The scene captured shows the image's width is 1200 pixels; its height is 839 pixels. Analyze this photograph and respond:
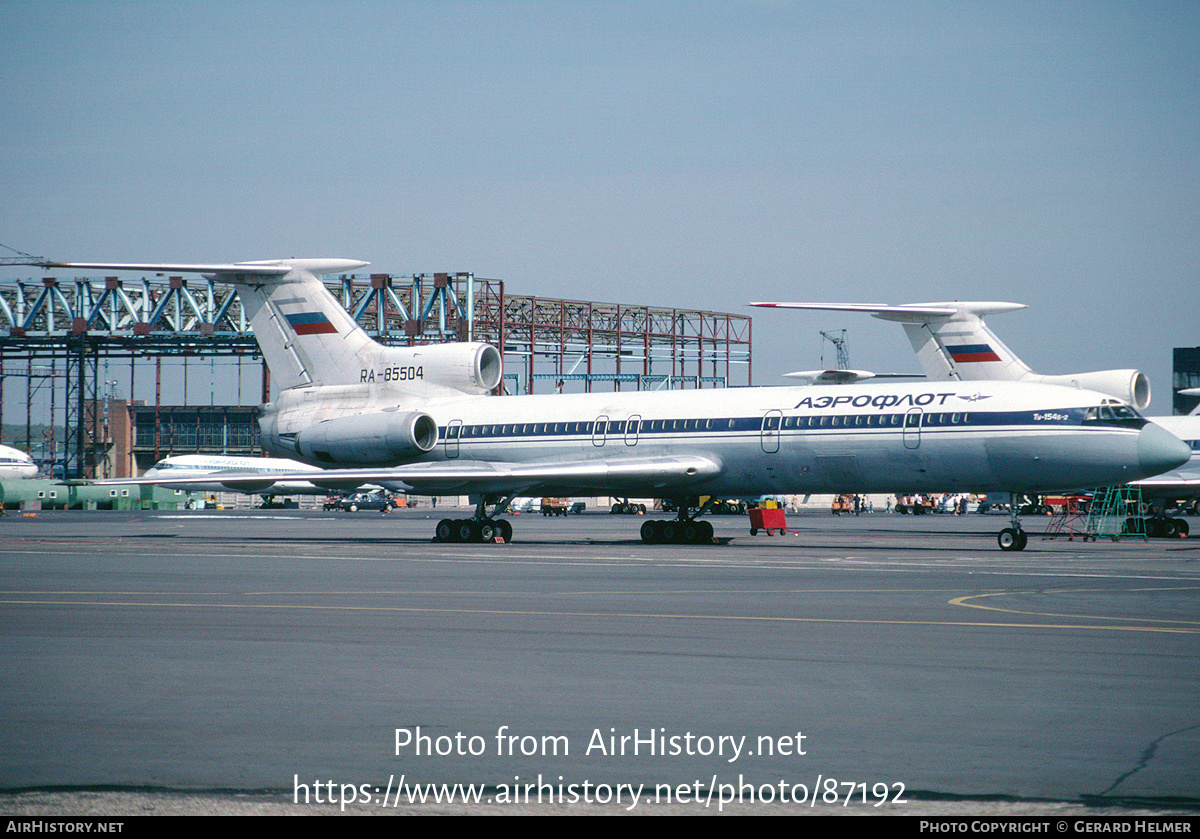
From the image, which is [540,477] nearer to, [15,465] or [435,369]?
[435,369]

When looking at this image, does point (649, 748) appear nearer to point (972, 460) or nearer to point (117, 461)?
point (972, 460)

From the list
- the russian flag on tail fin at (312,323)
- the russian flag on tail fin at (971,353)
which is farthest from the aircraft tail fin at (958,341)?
the russian flag on tail fin at (312,323)

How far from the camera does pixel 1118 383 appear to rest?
3725 cm

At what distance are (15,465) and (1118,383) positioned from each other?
83537mm

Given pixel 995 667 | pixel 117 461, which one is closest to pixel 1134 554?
pixel 995 667

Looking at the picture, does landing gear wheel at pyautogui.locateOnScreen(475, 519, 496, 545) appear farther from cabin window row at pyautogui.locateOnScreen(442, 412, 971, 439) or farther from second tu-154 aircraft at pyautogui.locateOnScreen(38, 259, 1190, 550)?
cabin window row at pyautogui.locateOnScreen(442, 412, 971, 439)

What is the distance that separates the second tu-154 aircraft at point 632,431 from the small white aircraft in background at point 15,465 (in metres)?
64.1

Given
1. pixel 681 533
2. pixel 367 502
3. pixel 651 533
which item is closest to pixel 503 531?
pixel 651 533

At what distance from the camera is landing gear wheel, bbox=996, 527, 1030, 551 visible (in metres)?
30.1

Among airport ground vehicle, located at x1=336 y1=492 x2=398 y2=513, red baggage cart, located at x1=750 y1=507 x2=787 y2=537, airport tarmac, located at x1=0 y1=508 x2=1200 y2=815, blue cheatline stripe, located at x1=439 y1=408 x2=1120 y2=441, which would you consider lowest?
airport ground vehicle, located at x1=336 y1=492 x2=398 y2=513

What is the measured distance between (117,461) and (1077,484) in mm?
117425

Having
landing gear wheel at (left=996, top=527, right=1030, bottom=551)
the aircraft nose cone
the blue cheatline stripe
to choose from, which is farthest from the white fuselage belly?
landing gear wheel at (left=996, top=527, right=1030, bottom=551)

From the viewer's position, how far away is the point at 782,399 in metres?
32.8

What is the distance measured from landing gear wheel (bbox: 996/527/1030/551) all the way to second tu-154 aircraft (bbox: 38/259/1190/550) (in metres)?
0.05
